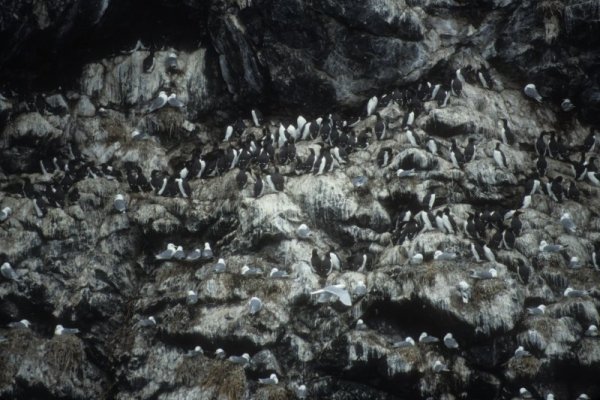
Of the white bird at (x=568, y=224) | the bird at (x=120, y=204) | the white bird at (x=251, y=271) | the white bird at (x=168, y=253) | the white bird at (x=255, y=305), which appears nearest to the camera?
the white bird at (x=255, y=305)

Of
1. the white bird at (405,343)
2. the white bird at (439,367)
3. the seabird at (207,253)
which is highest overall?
the seabird at (207,253)

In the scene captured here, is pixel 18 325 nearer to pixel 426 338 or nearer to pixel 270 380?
pixel 270 380

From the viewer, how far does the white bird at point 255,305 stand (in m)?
15.4

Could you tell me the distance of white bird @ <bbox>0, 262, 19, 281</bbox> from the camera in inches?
650

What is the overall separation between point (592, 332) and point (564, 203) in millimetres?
3834

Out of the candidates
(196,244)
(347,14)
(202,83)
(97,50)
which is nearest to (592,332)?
(196,244)

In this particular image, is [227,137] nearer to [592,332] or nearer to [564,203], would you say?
[564,203]

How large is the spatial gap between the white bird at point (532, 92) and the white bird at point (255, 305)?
998 cm

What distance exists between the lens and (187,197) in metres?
18.2

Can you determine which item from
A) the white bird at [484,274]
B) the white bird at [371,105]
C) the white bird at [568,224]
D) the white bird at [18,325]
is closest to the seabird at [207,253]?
the white bird at [18,325]

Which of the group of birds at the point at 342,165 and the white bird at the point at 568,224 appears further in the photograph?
the white bird at the point at 568,224

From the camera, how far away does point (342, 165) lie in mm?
18297

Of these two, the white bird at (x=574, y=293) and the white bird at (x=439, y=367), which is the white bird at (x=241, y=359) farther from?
the white bird at (x=574, y=293)

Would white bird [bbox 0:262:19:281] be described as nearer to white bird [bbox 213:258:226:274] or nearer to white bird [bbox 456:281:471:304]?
white bird [bbox 213:258:226:274]
